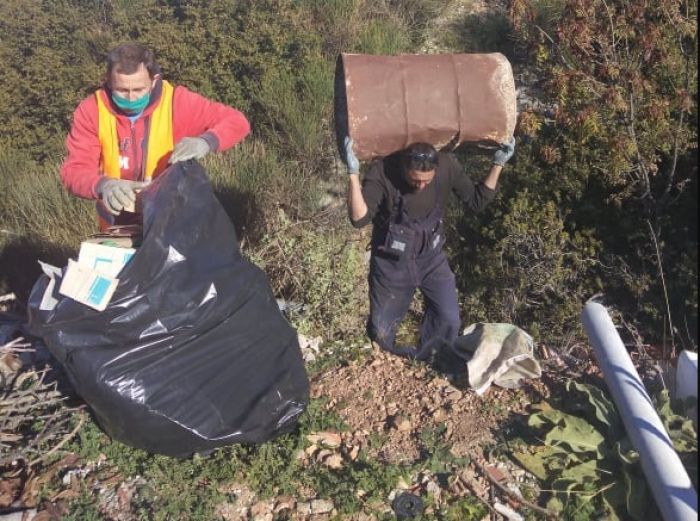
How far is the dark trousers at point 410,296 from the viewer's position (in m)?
3.81

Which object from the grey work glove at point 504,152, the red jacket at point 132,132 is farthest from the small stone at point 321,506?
the grey work glove at point 504,152

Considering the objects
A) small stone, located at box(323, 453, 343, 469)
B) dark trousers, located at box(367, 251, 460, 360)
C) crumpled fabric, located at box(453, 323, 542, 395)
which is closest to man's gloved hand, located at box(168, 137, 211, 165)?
dark trousers, located at box(367, 251, 460, 360)

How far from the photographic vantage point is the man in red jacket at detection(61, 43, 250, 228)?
295 cm

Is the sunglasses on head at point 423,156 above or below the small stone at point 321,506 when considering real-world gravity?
above

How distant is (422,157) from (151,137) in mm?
1234

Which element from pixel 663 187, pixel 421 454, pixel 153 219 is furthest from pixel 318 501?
pixel 663 187

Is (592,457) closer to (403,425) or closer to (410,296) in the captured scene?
(403,425)

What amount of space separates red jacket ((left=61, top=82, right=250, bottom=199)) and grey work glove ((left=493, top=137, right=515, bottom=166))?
4.07 ft

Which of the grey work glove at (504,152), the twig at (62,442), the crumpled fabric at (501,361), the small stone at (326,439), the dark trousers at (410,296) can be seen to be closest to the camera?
the twig at (62,442)

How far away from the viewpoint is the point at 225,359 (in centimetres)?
281

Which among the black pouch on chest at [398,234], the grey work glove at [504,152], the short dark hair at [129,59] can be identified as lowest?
the black pouch on chest at [398,234]

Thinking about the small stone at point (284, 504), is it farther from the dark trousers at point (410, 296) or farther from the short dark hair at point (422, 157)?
the short dark hair at point (422, 157)

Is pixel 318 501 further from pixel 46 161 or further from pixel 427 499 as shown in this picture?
pixel 46 161

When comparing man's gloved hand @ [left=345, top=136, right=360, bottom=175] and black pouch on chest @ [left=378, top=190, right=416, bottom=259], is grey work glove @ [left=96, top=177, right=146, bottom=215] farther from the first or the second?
black pouch on chest @ [left=378, top=190, right=416, bottom=259]
